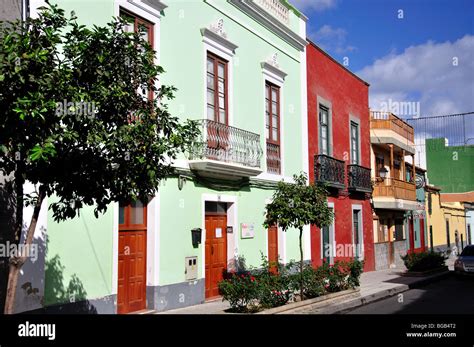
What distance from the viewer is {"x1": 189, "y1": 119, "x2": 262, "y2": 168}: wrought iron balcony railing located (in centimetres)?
1185

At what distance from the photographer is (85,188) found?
17.7 feet

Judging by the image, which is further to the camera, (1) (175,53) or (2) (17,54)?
(1) (175,53)

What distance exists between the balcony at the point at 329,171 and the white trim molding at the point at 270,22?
3953 millimetres

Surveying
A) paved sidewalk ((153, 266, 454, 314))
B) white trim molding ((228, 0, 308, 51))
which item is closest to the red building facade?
white trim molding ((228, 0, 308, 51))

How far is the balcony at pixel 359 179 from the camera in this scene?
20.3 m

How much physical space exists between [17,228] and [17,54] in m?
1.81


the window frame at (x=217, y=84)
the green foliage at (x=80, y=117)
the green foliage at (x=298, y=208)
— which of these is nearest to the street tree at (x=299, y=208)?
the green foliage at (x=298, y=208)

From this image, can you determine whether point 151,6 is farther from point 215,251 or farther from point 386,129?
point 386,129

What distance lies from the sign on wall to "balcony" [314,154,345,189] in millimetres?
4140

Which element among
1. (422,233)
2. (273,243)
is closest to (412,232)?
(422,233)

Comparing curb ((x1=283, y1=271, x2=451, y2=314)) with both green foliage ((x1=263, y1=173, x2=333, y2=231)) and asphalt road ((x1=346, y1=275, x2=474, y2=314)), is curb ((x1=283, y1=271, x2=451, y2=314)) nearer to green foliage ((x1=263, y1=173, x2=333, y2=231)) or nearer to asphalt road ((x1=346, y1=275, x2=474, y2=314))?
asphalt road ((x1=346, y1=275, x2=474, y2=314))

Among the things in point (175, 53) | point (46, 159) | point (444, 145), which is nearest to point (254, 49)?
point (175, 53)

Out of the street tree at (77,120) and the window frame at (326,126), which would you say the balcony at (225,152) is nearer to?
the window frame at (326,126)

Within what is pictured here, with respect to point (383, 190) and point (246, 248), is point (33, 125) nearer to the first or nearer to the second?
point (246, 248)
